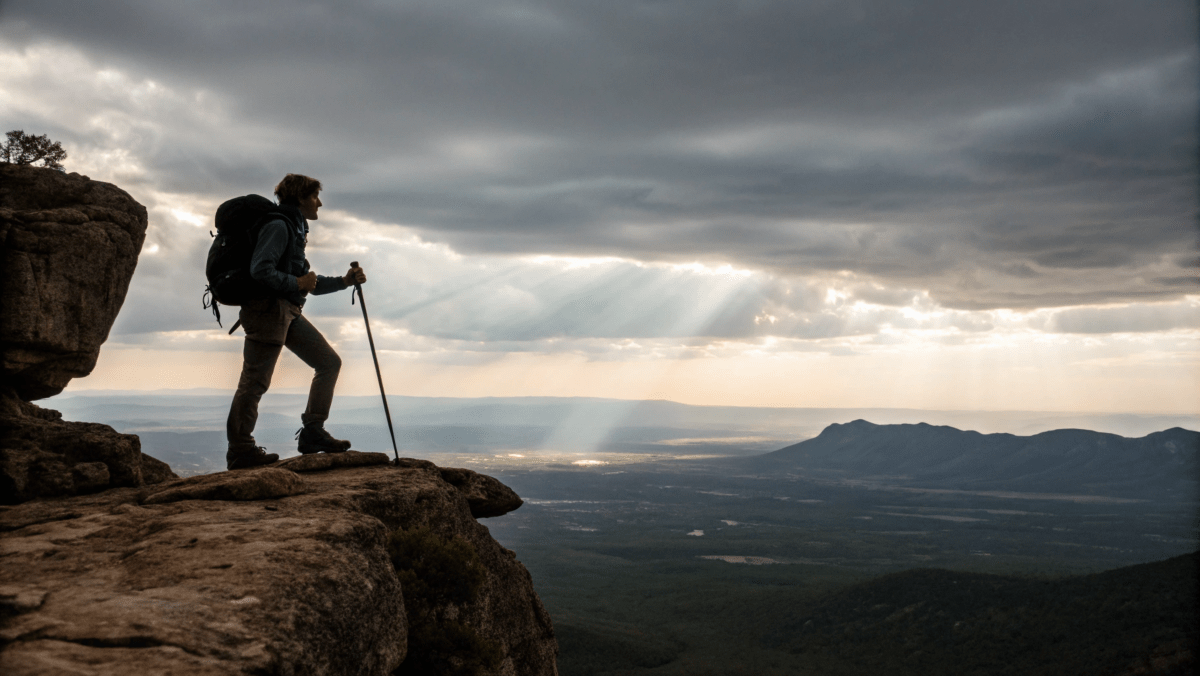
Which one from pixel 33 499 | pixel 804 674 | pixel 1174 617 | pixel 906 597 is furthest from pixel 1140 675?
pixel 33 499

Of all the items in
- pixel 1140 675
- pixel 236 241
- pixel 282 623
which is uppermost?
pixel 236 241

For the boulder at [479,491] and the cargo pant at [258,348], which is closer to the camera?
the cargo pant at [258,348]

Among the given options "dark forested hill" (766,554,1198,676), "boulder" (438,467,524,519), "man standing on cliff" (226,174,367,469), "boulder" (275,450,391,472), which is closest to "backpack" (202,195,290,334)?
"man standing on cliff" (226,174,367,469)

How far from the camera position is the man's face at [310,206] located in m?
13.7

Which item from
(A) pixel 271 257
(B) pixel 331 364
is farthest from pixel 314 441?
(A) pixel 271 257

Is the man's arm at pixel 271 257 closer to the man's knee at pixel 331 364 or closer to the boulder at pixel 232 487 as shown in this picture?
the man's knee at pixel 331 364

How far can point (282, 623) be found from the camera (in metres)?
7.85

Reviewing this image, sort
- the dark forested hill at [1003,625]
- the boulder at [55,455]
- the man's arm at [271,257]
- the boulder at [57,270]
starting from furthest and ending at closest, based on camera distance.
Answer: the dark forested hill at [1003,625], the man's arm at [271,257], the boulder at [57,270], the boulder at [55,455]

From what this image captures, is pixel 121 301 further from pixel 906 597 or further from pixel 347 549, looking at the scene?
pixel 906 597

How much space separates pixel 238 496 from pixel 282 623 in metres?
4.40

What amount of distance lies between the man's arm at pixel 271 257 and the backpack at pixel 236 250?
0.31 meters

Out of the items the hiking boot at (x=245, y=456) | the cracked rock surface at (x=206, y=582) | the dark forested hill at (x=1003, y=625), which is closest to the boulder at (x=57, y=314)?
the cracked rock surface at (x=206, y=582)

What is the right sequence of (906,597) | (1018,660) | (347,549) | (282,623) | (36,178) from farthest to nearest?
(906,597), (1018,660), (36,178), (347,549), (282,623)

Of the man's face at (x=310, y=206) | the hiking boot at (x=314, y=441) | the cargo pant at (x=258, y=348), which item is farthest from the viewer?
the hiking boot at (x=314, y=441)
